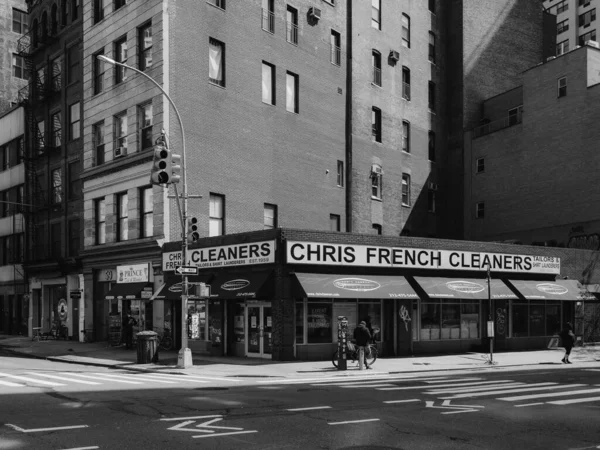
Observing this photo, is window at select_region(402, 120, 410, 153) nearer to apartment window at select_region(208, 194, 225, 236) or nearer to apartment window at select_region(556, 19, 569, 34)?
apartment window at select_region(208, 194, 225, 236)

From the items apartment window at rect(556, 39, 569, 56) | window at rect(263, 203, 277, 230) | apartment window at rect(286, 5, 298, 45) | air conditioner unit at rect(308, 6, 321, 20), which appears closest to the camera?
window at rect(263, 203, 277, 230)

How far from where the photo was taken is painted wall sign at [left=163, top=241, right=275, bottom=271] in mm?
28266

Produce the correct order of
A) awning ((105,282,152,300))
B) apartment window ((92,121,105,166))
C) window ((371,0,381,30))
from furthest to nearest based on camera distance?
1. window ((371,0,381,30))
2. apartment window ((92,121,105,166))
3. awning ((105,282,152,300))

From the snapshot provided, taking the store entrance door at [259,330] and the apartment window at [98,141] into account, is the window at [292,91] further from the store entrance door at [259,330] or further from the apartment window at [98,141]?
the store entrance door at [259,330]

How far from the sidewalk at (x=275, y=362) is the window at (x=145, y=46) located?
46.9ft

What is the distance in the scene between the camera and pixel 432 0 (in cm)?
5128

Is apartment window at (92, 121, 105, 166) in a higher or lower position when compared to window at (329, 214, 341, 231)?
higher

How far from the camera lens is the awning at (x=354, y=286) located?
1078 inches

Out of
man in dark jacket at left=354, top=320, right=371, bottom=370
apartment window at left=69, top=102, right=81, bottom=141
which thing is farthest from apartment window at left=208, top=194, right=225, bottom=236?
man in dark jacket at left=354, top=320, right=371, bottom=370

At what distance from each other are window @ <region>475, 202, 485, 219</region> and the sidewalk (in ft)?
49.3

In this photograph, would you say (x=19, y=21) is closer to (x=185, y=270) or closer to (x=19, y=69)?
(x=19, y=69)

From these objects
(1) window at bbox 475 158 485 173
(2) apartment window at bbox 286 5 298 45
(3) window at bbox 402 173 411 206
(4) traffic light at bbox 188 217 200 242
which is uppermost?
(2) apartment window at bbox 286 5 298 45

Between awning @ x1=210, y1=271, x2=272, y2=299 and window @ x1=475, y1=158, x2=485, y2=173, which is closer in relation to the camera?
awning @ x1=210, y1=271, x2=272, y2=299

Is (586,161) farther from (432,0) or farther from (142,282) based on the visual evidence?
(142,282)
